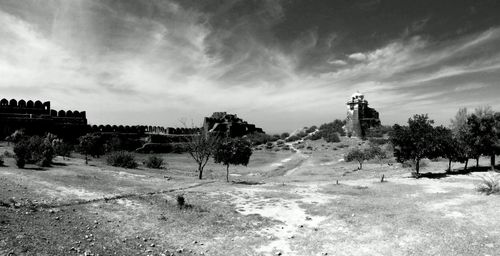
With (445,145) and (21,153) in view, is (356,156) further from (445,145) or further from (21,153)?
(21,153)

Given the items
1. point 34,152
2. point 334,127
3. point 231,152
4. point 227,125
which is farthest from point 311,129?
point 34,152

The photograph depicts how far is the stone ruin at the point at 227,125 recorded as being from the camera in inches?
3142

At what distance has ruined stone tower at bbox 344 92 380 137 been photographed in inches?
2896

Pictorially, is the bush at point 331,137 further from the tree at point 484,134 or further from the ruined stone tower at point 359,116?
the tree at point 484,134

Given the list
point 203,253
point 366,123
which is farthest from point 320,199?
point 366,123

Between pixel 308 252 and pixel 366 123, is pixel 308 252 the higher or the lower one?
the lower one

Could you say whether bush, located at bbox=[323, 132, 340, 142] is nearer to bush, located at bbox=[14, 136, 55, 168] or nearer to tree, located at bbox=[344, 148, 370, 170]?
tree, located at bbox=[344, 148, 370, 170]

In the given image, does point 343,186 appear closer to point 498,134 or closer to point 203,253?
point 203,253

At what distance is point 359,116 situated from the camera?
241 feet

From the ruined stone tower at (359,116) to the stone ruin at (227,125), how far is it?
28.2m

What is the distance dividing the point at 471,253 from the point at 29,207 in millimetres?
16201

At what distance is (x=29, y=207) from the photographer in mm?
12578

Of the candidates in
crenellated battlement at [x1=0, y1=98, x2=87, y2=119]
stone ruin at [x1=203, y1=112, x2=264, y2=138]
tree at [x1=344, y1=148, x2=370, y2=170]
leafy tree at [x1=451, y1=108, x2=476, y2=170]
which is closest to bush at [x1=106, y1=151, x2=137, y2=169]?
crenellated battlement at [x1=0, y1=98, x2=87, y2=119]

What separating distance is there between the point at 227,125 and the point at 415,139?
59.3 m
